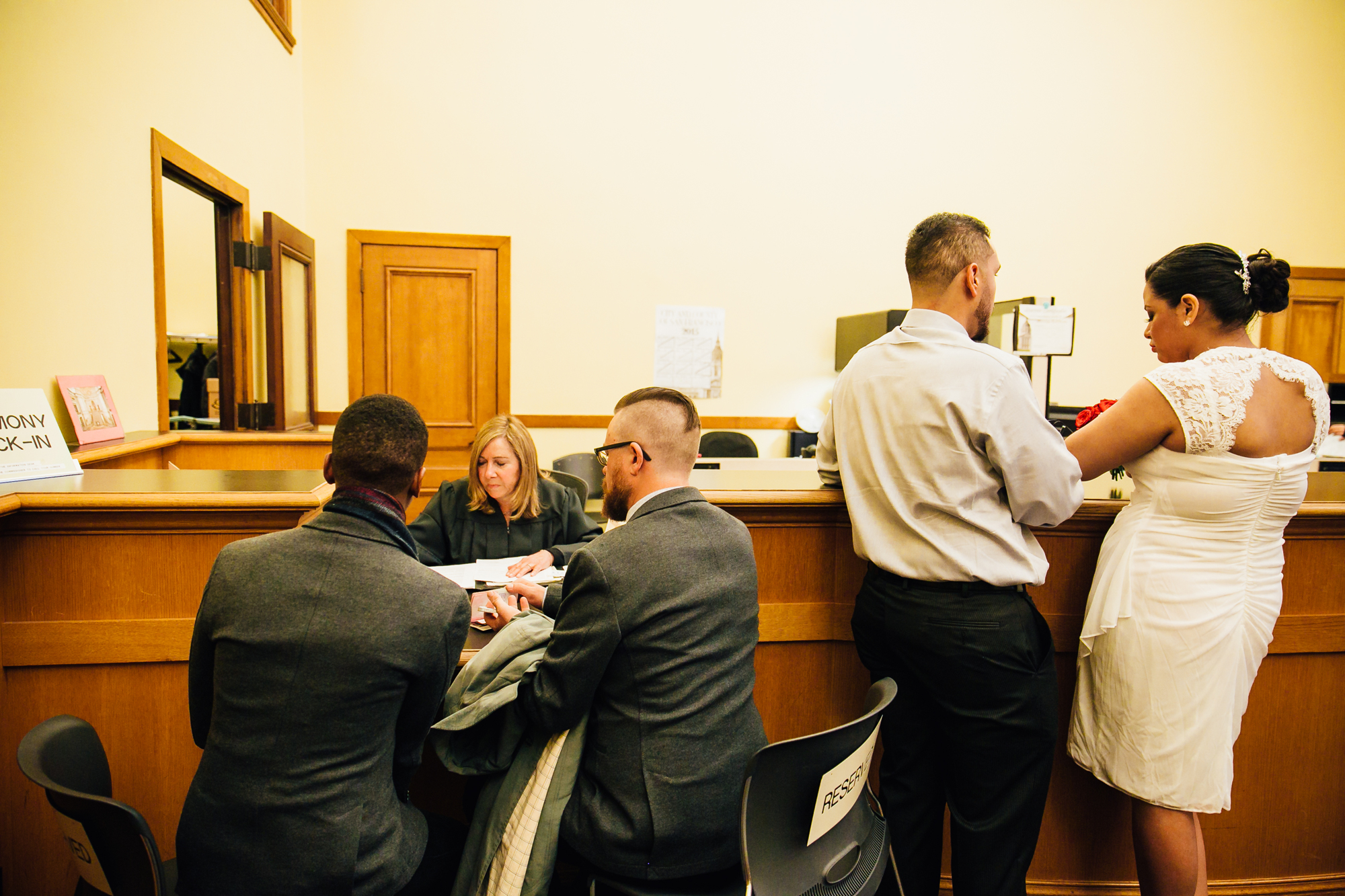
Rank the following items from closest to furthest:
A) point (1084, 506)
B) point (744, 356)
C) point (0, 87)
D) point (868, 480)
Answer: point (868, 480) < point (1084, 506) < point (0, 87) < point (744, 356)

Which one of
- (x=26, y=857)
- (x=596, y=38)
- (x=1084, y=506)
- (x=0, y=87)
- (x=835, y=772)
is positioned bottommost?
(x=26, y=857)

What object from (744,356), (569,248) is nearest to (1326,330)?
(744,356)

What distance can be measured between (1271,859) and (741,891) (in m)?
1.72

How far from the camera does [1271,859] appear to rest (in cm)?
210

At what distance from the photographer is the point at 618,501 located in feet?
4.83

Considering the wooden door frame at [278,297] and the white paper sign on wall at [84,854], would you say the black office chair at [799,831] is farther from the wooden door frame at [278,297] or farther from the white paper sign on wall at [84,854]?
the wooden door frame at [278,297]

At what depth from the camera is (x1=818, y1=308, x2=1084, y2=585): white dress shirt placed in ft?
4.91

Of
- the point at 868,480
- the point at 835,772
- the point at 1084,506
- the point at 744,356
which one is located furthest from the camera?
the point at 744,356

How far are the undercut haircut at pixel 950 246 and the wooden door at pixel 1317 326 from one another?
18.6ft

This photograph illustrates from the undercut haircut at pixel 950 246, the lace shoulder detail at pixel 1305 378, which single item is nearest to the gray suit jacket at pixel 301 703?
the undercut haircut at pixel 950 246

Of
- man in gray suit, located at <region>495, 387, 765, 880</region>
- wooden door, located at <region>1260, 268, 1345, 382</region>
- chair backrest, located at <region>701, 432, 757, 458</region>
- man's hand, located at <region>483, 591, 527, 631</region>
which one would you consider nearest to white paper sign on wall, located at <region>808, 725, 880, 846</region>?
man in gray suit, located at <region>495, 387, 765, 880</region>

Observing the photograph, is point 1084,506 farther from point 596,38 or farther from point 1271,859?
point 596,38

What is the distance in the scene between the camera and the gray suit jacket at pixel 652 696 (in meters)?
1.26

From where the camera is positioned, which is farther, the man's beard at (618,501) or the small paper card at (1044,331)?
the small paper card at (1044,331)
